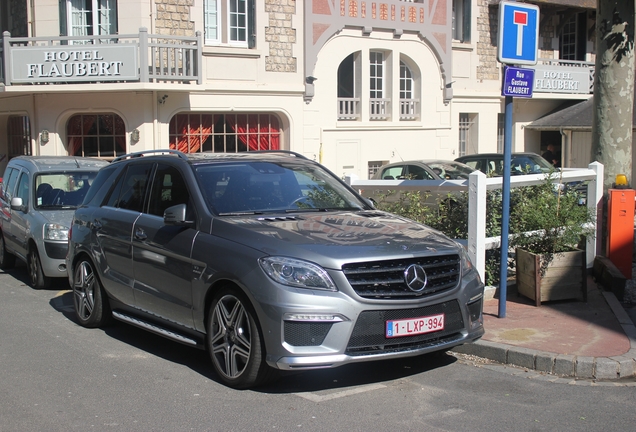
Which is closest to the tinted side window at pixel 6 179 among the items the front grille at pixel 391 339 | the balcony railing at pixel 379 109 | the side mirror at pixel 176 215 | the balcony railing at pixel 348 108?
the side mirror at pixel 176 215

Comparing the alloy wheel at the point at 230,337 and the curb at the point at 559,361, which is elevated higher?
the alloy wheel at the point at 230,337

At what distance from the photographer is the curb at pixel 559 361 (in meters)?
6.23

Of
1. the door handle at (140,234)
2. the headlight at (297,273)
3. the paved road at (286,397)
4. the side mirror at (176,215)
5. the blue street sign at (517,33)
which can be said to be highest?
the blue street sign at (517,33)

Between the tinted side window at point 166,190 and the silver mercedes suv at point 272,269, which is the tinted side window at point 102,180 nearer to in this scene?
the silver mercedes suv at point 272,269

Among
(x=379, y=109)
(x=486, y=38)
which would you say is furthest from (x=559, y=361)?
(x=486, y=38)

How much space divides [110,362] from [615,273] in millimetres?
5851

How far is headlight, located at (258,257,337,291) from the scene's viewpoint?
544 centimetres

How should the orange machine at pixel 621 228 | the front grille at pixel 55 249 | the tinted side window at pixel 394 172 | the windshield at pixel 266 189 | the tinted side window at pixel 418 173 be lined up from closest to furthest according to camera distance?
1. the windshield at pixel 266 189
2. the orange machine at pixel 621 228
3. the front grille at pixel 55 249
4. the tinted side window at pixel 418 173
5. the tinted side window at pixel 394 172

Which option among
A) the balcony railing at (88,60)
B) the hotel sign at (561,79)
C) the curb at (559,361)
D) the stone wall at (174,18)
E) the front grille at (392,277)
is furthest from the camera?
the hotel sign at (561,79)

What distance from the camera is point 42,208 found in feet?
35.7

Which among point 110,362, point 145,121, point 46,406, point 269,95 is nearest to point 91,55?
point 145,121

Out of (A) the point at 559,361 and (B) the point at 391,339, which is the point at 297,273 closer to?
(B) the point at 391,339

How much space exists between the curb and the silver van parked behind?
5.99 m

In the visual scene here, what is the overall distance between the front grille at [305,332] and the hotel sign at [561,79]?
2063cm
